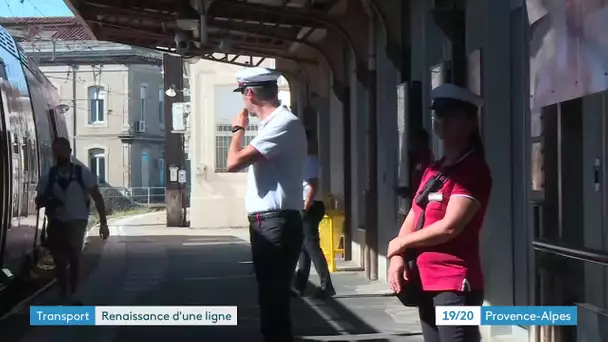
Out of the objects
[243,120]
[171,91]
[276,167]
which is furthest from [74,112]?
[276,167]

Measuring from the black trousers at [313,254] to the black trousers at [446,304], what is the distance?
4.47m

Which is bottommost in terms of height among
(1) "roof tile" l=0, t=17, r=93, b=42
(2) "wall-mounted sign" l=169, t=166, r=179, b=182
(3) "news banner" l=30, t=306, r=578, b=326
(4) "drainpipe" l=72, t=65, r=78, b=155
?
(3) "news banner" l=30, t=306, r=578, b=326

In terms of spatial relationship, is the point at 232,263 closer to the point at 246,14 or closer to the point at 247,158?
the point at 246,14

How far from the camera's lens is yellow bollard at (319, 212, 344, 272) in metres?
10.3

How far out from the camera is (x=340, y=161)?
11000 millimetres

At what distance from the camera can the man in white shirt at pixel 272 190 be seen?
4.23 meters

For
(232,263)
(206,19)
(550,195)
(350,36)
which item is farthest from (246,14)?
(550,195)

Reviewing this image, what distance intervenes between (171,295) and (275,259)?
3.03 m

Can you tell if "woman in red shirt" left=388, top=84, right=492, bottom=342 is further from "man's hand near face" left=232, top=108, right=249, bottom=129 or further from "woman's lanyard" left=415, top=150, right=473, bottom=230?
"man's hand near face" left=232, top=108, right=249, bottom=129

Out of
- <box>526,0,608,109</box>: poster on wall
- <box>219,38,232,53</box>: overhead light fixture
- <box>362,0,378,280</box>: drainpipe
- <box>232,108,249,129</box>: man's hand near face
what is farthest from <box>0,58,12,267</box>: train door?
<box>219,38,232,53</box>: overhead light fixture

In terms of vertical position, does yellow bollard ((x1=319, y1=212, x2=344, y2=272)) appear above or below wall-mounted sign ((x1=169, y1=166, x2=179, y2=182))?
below

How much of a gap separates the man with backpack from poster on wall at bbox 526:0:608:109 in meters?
A: 2.80

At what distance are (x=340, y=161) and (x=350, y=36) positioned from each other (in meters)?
1.85

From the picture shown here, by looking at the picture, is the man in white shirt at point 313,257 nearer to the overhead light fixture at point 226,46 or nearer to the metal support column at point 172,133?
the metal support column at point 172,133
